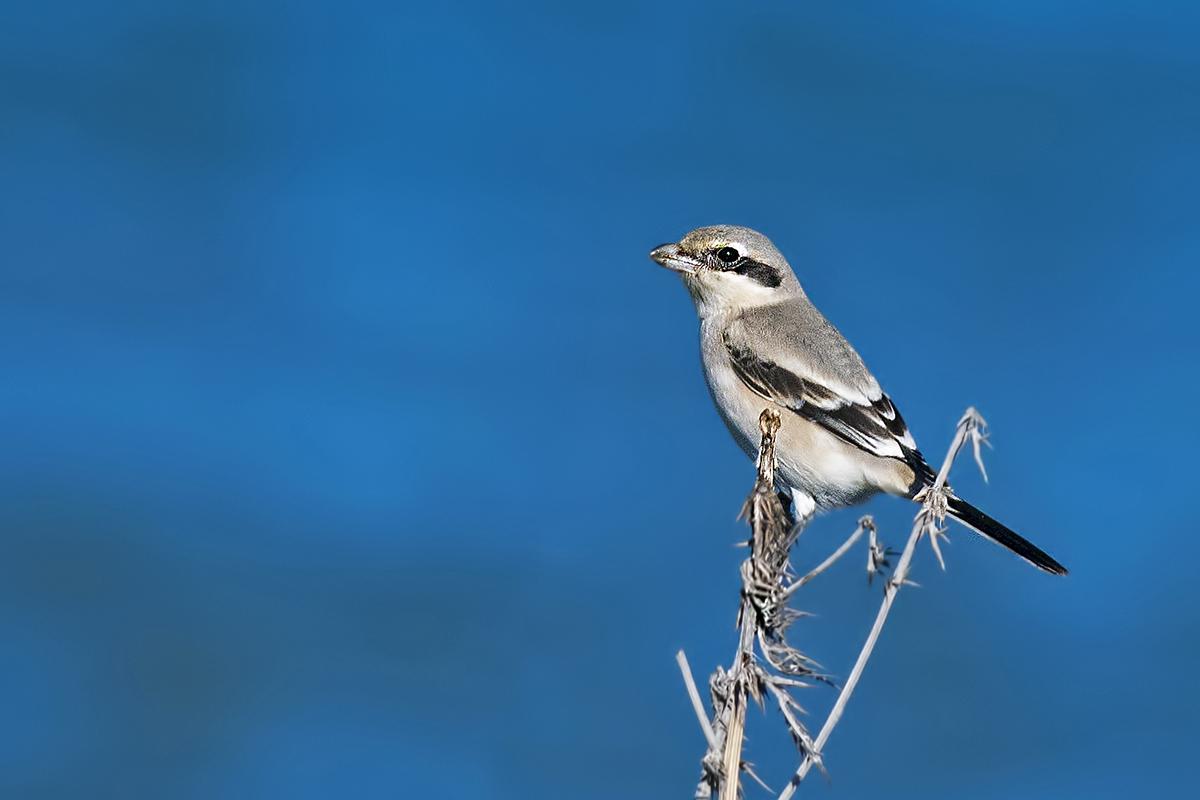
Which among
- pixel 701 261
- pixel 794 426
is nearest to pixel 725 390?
pixel 794 426

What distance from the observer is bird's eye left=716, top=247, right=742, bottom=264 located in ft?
12.8

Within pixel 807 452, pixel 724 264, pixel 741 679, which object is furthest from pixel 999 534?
pixel 741 679

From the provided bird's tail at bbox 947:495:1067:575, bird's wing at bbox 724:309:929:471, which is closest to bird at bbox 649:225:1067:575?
bird's wing at bbox 724:309:929:471

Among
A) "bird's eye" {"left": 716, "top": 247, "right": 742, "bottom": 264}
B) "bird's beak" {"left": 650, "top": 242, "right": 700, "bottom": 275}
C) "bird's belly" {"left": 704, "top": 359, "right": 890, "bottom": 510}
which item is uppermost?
"bird's eye" {"left": 716, "top": 247, "right": 742, "bottom": 264}

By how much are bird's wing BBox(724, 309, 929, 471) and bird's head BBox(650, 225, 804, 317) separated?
0.73ft

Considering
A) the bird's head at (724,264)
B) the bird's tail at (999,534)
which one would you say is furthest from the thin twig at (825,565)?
the bird's head at (724,264)

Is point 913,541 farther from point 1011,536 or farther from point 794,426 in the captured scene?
point 794,426

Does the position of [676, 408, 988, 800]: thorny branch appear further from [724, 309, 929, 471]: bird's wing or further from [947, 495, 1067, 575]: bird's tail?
[724, 309, 929, 471]: bird's wing

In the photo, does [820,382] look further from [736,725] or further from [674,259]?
[736,725]

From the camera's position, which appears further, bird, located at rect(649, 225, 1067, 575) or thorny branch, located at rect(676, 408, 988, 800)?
bird, located at rect(649, 225, 1067, 575)

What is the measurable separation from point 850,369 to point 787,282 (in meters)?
0.61

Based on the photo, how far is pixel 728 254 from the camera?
12.8 ft

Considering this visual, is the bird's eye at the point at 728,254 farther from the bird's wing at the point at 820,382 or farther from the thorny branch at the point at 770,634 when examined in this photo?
the thorny branch at the point at 770,634

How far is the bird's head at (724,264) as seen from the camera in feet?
12.8
